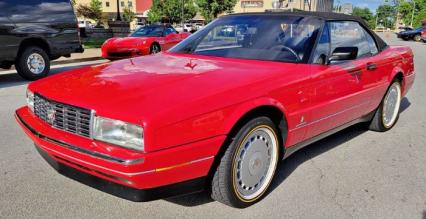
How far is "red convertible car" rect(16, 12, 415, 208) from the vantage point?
2396 millimetres

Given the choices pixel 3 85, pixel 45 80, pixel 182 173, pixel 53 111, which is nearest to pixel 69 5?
pixel 3 85

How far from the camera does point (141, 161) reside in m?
2.32

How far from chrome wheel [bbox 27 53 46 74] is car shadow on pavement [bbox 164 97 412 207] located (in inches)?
278

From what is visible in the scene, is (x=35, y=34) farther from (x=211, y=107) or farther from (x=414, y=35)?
(x=414, y=35)

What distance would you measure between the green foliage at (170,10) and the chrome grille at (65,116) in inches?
2638

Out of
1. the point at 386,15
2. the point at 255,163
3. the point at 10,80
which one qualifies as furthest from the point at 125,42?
the point at 386,15

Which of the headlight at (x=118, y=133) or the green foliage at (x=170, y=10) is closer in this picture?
the headlight at (x=118, y=133)

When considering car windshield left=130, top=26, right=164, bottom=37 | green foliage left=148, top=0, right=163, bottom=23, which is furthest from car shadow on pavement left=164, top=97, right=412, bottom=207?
green foliage left=148, top=0, right=163, bottom=23

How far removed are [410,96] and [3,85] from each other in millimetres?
8132

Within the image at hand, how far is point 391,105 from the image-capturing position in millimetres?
5172

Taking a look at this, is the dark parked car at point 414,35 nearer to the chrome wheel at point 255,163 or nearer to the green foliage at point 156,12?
the chrome wheel at point 255,163

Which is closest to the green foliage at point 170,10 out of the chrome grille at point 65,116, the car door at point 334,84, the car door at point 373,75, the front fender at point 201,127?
the car door at point 373,75

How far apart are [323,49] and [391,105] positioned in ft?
6.61

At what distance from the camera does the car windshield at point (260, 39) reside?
356 centimetres
